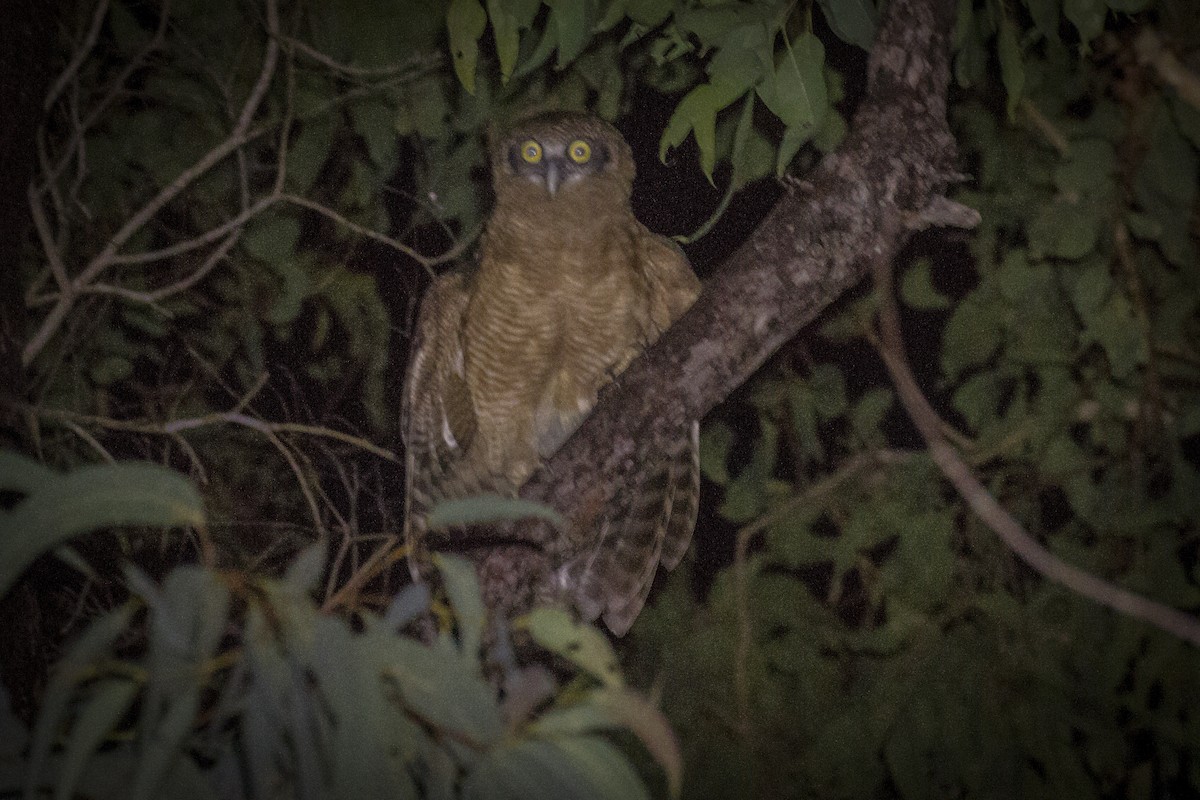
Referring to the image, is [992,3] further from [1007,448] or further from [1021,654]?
[1021,654]

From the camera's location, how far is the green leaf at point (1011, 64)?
1.04m

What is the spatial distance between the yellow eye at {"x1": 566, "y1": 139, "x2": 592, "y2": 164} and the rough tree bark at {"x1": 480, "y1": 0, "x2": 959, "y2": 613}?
10.6 inches

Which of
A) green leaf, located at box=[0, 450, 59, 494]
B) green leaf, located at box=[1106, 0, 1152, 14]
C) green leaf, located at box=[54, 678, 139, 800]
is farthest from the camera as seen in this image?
green leaf, located at box=[1106, 0, 1152, 14]

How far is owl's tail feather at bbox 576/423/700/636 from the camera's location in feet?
3.79

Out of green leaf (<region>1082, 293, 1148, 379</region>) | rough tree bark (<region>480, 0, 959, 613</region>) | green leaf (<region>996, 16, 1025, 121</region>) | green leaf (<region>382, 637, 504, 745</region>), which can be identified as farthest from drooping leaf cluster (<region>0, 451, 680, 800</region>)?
green leaf (<region>996, 16, 1025, 121</region>)

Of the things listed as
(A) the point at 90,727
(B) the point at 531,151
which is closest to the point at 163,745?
(A) the point at 90,727

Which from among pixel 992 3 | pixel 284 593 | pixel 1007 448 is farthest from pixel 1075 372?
pixel 284 593

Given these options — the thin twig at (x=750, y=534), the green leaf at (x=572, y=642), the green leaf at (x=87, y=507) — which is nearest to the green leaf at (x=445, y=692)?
the green leaf at (x=572, y=642)

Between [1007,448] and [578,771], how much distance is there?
0.67 meters

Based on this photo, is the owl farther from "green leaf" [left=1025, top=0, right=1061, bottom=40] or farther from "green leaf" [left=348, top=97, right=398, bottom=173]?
"green leaf" [left=1025, top=0, right=1061, bottom=40]

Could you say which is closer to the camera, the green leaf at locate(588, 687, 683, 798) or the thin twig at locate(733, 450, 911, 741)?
the green leaf at locate(588, 687, 683, 798)

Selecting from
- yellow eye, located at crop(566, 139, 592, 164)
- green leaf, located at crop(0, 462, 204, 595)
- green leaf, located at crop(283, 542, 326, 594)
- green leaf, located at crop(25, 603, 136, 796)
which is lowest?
green leaf, located at crop(25, 603, 136, 796)

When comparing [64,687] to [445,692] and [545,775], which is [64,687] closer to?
[445,692]

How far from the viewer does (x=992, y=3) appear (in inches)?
41.9
